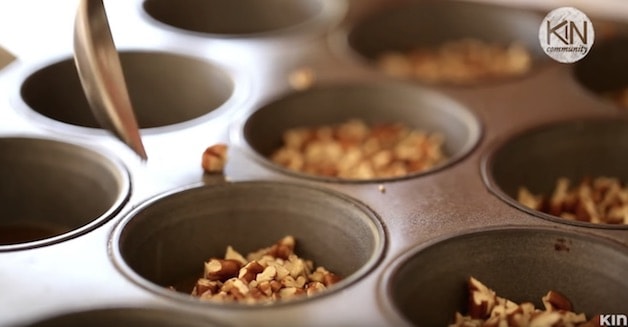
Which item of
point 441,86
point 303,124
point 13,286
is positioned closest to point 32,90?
point 303,124

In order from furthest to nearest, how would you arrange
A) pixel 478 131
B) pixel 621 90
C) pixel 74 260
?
1. pixel 621 90
2. pixel 478 131
3. pixel 74 260

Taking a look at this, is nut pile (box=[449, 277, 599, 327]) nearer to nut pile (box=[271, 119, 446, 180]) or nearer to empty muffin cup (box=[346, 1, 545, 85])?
nut pile (box=[271, 119, 446, 180])

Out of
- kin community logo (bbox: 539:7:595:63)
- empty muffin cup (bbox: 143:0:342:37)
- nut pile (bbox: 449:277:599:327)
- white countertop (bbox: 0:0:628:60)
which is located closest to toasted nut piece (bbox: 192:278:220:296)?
nut pile (bbox: 449:277:599:327)

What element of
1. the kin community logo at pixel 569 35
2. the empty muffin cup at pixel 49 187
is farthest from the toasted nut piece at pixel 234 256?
the kin community logo at pixel 569 35

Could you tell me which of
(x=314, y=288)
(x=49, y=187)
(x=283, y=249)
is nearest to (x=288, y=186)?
(x=283, y=249)

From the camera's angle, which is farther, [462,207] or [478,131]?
[478,131]

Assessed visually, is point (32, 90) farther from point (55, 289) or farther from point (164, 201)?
point (55, 289)
